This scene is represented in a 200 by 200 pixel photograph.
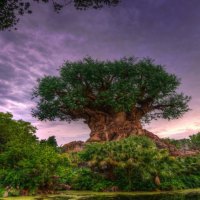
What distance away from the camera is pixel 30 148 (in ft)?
85.2

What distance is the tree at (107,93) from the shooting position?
48250 mm

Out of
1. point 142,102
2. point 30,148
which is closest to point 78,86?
point 142,102

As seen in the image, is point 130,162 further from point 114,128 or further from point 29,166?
point 114,128

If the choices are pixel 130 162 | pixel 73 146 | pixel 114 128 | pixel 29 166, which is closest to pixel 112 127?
pixel 114 128

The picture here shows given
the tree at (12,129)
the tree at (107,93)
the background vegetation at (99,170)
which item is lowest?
the background vegetation at (99,170)

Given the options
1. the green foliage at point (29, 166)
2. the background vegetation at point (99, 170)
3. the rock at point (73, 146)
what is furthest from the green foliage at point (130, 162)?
the rock at point (73, 146)

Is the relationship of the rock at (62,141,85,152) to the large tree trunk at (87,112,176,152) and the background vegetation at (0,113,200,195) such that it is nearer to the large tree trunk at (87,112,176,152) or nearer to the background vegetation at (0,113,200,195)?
the large tree trunk at (87,112,176,152)

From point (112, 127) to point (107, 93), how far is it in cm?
467

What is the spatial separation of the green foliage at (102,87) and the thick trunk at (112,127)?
101 cm

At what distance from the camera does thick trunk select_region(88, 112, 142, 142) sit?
48156 mm

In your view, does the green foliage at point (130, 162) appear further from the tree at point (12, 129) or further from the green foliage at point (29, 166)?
the tree at point (12, 129)

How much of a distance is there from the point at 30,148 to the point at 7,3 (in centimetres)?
1182

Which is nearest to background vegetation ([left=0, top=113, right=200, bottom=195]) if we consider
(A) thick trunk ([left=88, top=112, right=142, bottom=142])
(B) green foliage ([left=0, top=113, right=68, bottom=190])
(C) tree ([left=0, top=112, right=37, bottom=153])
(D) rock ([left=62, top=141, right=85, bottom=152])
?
(B) green foliage ([left=0, top=113, right=68, bottom=190])

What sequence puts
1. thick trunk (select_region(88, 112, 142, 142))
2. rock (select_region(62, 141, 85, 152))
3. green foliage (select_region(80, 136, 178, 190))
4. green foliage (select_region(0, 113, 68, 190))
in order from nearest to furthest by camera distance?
green foliage (select_region(0, 113, 68, 190)) → green foliage (select_region(80, 136, 178, 190)) → rock (select_region(62, 141, 85, 152)) → thick trunk (select_region(88, 112, 142, 142))
